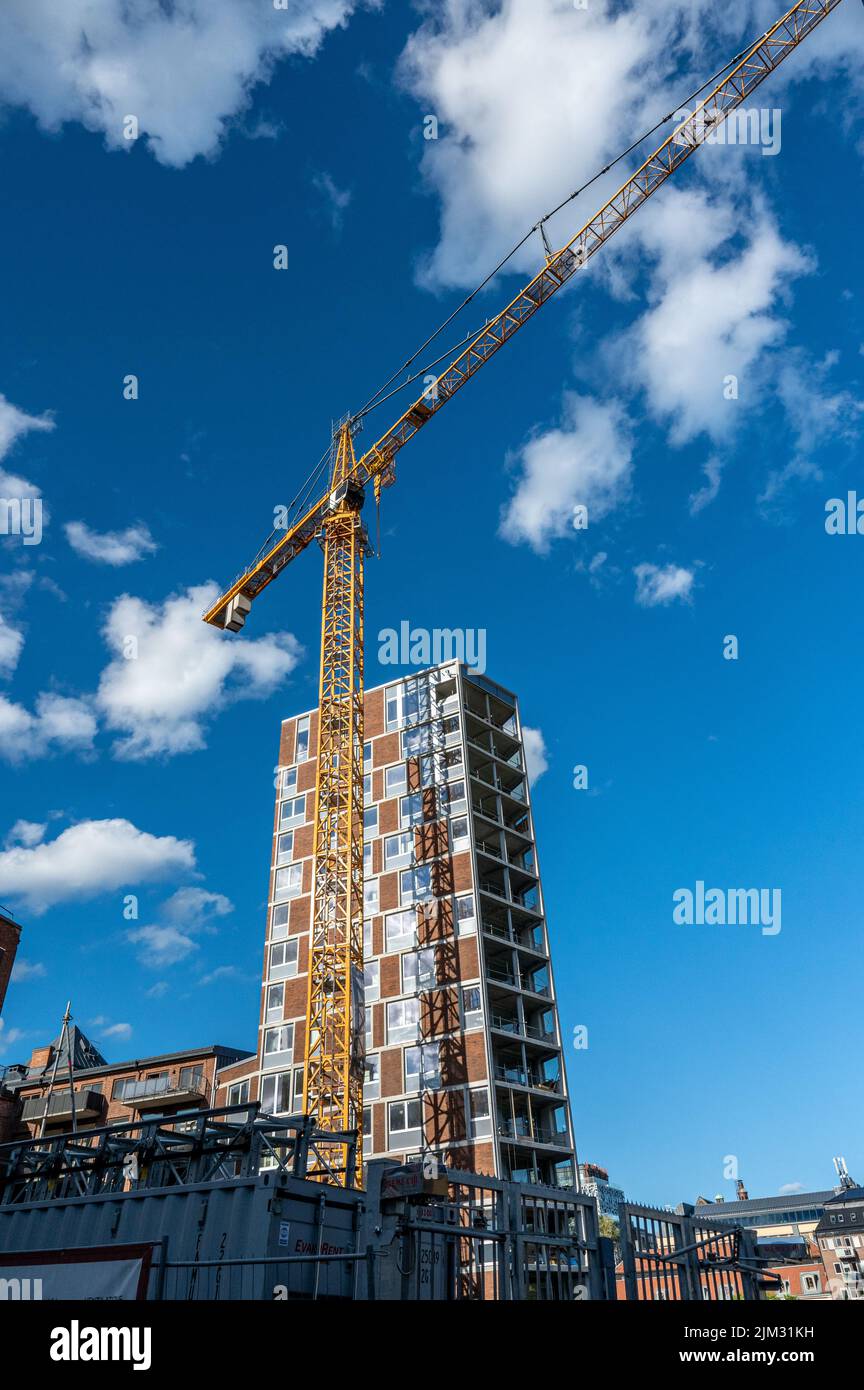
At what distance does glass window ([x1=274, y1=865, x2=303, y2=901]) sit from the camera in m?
66.9

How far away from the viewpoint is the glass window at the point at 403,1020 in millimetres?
57562

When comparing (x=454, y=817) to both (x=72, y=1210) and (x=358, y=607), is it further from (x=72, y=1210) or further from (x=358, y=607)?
(x=72, y=1210)

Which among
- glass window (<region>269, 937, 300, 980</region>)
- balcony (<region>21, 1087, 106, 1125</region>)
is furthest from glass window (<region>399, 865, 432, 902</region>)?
balcony (<region>21, 1087, 106, 1125</region>)

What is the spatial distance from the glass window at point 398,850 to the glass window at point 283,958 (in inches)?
319

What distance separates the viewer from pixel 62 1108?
63.5m

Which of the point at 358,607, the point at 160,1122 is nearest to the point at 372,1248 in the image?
the point at 160,1122

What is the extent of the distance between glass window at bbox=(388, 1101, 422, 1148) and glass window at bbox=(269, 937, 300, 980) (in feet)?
39.6

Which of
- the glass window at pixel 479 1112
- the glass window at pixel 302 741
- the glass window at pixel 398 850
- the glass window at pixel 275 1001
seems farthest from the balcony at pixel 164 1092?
the glass window at pixel 302 741

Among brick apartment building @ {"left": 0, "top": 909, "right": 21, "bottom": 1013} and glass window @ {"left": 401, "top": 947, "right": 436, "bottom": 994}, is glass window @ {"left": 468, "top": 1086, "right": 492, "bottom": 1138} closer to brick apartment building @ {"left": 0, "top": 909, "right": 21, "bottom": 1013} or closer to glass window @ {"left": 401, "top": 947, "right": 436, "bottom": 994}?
glass window @ {"left": 401, "top": 947, "right": 436, "bottom": 994}

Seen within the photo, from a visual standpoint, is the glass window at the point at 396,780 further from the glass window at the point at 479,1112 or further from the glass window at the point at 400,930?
the glass window at the point at 479,1112

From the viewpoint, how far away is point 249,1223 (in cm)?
1438

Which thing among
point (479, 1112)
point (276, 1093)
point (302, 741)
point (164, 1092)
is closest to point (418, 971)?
point (479, 1112)

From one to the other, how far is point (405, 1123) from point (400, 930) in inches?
456
